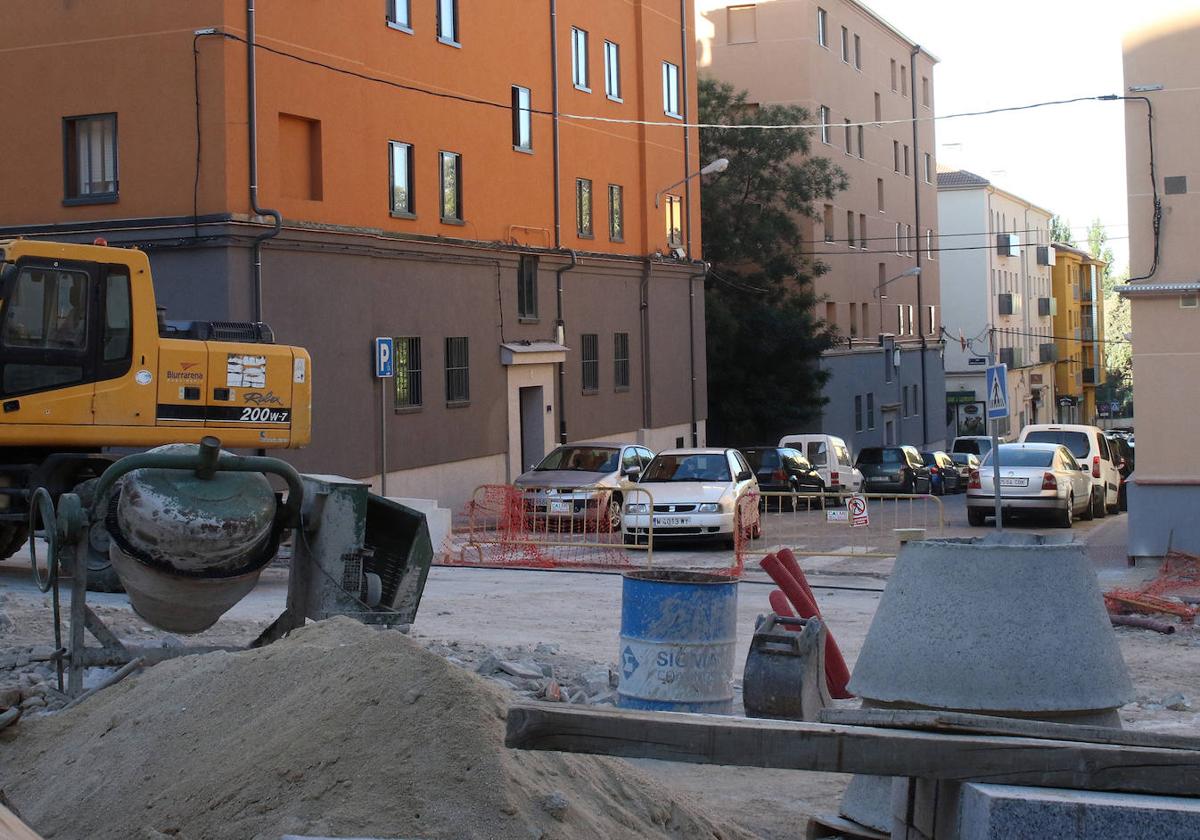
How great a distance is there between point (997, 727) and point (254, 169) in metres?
19.9

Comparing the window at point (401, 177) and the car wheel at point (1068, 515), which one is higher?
the window at point (401, 177)

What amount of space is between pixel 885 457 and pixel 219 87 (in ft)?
76.4

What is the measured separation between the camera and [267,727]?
6.89 m

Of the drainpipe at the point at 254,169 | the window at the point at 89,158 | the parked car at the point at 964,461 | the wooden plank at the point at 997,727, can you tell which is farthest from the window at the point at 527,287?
the wooden plank at the point at 997,727

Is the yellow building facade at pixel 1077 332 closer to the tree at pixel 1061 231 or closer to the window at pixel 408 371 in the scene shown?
the tree at pixel 1061 231

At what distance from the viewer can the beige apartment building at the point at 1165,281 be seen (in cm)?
1891

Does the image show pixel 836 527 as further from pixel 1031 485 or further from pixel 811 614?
pixel 811 614

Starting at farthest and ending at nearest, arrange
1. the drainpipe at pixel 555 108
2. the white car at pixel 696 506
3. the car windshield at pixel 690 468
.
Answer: the drainpipe at pixel 555 108, the car windshield at pixel 690 468, the white car at pixel 696 506

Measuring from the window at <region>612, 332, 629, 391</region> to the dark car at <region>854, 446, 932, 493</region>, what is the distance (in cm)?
746

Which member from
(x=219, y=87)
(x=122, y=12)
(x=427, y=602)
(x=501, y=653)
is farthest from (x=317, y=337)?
(x=501, y=653)

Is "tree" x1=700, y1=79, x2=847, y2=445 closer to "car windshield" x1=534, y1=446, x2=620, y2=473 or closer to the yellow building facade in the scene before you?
"car windshield" x1=534, y1=446, x2=620, y2=473

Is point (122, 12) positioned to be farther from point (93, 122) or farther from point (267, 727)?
point (267, 727)

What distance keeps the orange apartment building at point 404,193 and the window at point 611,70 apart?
87mm

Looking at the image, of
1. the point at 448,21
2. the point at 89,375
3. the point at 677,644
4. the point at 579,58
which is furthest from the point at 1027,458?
the point at 677,644
